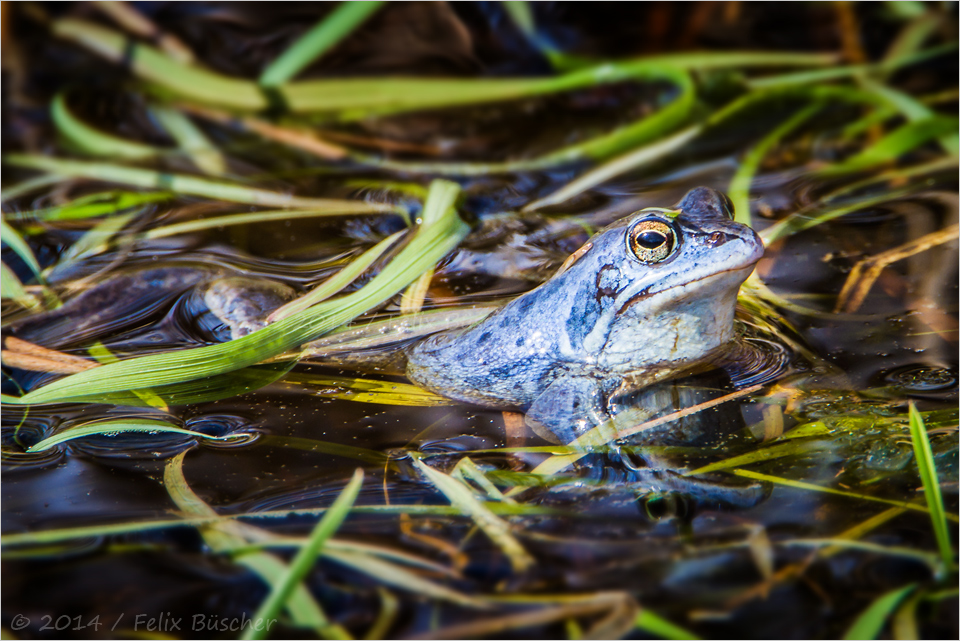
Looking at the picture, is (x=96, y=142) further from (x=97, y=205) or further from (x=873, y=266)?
(x=873, y=266)

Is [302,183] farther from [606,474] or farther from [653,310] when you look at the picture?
[606,474]

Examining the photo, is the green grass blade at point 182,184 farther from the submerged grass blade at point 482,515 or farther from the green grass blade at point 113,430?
the submerged grass blade at point 482,515

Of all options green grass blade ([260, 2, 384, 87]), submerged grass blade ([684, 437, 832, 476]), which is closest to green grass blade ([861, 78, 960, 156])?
submerged grass blade ([684, 437, 832, 476])

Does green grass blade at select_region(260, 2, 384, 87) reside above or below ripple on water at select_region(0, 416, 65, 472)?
above

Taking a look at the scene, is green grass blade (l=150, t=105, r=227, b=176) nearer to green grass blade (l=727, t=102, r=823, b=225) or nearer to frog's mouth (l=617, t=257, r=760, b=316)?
frog's mouth (l=617, t=257, r=760, b=316)

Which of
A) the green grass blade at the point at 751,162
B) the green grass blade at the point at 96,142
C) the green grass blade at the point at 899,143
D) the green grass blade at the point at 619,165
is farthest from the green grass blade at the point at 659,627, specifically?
the green grass blade at the point at 96,142
